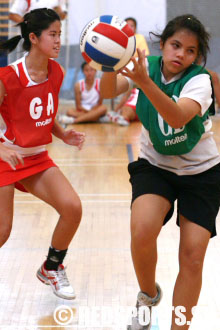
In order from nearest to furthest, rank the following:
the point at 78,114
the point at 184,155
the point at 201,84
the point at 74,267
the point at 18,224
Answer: the point at 201,84
the point at 184,155
the point at 74,267
the point at 18,224
the point at 78,114

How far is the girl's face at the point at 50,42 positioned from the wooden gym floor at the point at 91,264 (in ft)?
4.25

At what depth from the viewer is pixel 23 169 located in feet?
10.00

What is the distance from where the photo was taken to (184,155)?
99.6 inches

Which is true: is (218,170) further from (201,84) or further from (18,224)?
(18,224)

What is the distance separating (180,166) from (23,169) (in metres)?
0.91

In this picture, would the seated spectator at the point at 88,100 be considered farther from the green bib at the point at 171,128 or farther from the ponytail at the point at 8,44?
the green bib at the point at 171,128

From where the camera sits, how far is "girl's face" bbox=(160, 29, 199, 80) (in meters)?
2.39

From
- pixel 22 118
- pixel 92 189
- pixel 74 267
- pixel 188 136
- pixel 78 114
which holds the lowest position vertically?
pixel 78 114

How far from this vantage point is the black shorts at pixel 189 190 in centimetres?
245

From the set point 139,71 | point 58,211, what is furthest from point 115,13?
point 139,71

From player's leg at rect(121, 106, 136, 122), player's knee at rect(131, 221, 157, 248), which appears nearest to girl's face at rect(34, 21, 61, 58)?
player's knee at rect(131, 221, 157, 248)

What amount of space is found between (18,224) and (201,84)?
2.39m

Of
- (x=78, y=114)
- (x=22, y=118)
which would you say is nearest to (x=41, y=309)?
(x=22, y=118)

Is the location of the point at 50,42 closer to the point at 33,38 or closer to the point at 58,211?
the point at 33,38
